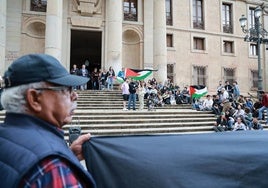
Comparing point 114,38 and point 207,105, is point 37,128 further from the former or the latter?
point 114,38

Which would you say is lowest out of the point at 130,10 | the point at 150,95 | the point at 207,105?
the point at 207,105

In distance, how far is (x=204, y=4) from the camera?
29250 mm

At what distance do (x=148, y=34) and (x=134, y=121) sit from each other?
43.8 feet

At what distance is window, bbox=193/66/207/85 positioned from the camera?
27.8 metres

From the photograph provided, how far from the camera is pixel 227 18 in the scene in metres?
30.5

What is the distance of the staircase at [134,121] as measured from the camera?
11.5m

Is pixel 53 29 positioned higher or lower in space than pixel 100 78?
higher

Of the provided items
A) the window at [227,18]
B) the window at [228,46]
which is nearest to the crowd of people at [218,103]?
the window at [228,46]

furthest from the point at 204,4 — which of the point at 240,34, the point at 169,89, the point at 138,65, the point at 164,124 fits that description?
the point at 164,124

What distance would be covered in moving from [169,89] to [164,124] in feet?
24.4

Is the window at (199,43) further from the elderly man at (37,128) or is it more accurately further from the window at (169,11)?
the elderly man at (37,128)

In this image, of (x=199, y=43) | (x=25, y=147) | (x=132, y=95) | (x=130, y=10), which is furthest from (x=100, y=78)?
(x=25, y=147)

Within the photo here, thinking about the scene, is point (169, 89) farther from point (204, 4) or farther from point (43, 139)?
point (43, 139)

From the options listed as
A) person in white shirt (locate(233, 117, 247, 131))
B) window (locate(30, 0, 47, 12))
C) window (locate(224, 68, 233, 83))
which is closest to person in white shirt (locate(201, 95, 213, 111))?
person in white shirt (locate(233, 117, 247, 131))
